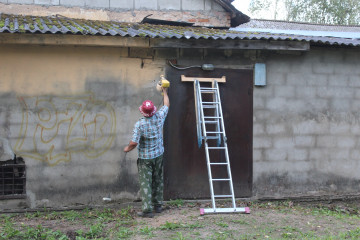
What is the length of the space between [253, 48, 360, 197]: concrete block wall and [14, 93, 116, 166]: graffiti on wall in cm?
294

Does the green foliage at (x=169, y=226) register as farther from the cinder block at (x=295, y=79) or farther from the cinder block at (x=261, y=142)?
the cinder block at (x=295, y=79)

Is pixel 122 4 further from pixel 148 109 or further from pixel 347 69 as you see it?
pixel 347 69

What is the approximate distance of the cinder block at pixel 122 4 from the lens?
9.41 m

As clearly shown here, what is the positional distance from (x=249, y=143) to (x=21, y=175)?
421 cm

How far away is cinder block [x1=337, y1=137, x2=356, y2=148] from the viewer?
25.6 feet

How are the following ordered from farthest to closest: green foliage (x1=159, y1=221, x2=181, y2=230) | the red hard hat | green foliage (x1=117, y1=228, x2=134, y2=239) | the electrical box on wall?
the electrical box on wall → the red hard hat → green foliage (x1=159, y1=221, x2=181, y2=230) → green foliage (x1=117, y1=228, x2=134, y2=239)

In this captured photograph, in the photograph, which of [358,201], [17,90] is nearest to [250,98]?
[358,201]

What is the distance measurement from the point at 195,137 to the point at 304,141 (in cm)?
227

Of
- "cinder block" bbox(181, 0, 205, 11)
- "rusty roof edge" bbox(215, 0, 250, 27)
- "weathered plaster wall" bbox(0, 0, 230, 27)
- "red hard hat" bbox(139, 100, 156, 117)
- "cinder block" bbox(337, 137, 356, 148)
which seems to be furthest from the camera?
"rusty roof edge" bbox(215, 0, 250, 27)

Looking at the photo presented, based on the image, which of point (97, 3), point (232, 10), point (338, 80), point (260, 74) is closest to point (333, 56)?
point (338, 80)

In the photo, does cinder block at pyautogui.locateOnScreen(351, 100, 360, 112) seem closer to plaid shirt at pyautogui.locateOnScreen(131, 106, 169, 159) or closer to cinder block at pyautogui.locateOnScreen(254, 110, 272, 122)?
cinder block at pyautogui.locateOnScreen(254, 110, 272, 122)

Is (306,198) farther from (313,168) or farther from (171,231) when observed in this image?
(171,231)

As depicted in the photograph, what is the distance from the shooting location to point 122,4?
9453 mm

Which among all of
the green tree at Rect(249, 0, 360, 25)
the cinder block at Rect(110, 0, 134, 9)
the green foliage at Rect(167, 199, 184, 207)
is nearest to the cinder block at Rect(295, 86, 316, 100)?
the green foliage at Rect(167, 199, 184, 207)
